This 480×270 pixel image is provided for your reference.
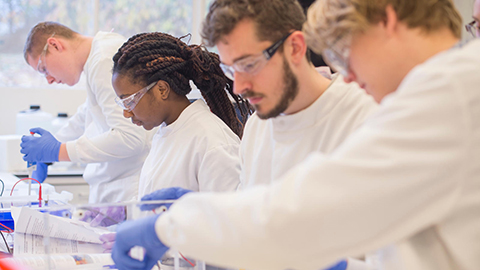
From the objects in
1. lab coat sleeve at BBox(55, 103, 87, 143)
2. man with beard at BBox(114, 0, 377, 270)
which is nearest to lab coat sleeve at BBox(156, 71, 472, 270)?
man with beard at BBox(114, 0, 377, 270)

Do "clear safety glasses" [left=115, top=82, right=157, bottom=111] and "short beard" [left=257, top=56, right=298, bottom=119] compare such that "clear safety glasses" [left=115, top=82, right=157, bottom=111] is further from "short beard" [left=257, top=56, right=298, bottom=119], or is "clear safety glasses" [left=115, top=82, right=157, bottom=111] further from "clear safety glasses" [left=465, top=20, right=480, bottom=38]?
"clear safety glasses" [left=465, top=20, right=480, bottom=38]

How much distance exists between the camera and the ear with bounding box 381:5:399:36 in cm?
71

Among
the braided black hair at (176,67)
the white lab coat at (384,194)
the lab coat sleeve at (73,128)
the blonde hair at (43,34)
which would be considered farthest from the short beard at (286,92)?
the lab coat sleeve at (73,128)

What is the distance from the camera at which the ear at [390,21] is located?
71cm

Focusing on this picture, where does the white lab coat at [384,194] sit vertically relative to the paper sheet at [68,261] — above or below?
above

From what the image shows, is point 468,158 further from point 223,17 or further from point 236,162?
point 236,162

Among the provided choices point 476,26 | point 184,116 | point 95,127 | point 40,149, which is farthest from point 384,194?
point 40,149

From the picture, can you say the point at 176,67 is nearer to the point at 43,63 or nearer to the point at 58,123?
the point at 43,63

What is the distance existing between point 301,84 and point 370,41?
438 mm

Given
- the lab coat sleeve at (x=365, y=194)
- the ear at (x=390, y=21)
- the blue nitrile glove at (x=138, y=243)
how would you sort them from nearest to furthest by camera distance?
the lab coat sleeve at (x=365, y=194), the ear at (x=390, y=21), the blue nitrile glove at (x=138, y=243)

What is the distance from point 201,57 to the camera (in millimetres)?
1726

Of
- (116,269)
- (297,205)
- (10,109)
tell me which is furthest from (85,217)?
(10,109)

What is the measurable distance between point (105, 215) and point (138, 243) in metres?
0.20

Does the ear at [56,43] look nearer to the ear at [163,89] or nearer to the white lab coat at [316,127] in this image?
the ear at [163,89]
